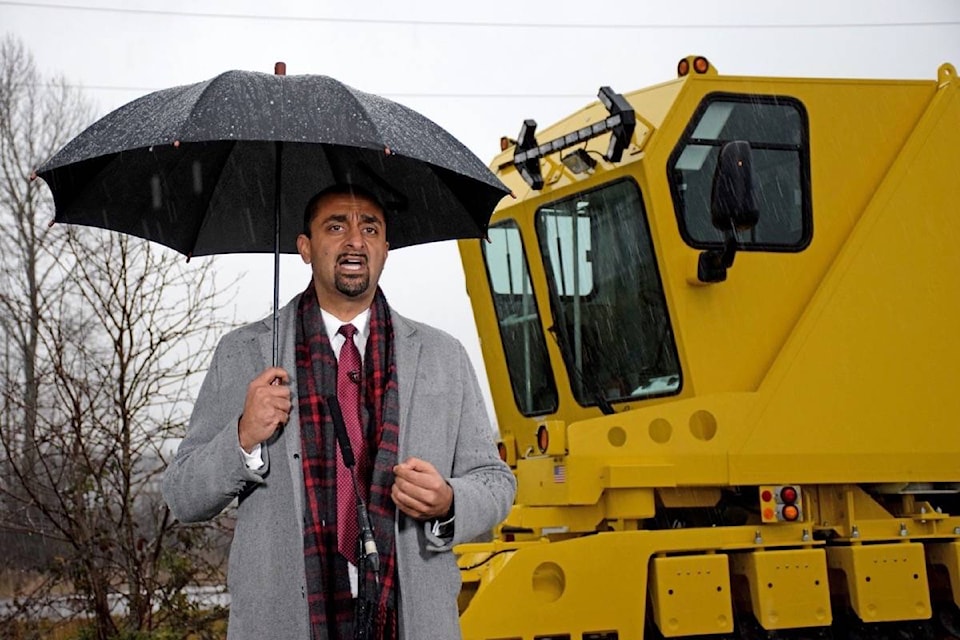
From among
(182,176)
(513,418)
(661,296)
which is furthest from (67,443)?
(182,176)

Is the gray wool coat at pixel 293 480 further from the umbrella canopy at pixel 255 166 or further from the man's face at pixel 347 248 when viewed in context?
the umbrella canopy at pixel 255 166

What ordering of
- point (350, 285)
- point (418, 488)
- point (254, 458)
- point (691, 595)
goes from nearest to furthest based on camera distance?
point (418, 488), point (254, 458), point (350, 285), point (691, 595)

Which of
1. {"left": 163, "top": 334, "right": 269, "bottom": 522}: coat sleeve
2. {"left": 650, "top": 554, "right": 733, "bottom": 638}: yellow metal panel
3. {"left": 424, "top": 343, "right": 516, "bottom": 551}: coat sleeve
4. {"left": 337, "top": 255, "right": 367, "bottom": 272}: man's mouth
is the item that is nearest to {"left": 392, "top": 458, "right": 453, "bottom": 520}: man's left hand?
{"left": 424, "top": 343, "right": 516, "bottom": 551}: coat sleeve

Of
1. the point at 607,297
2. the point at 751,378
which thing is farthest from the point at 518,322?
the point at 751,378

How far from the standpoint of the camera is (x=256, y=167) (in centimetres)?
399

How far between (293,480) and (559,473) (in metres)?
3.38

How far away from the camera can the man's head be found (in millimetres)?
3371

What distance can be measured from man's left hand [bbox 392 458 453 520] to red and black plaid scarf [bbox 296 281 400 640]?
0.35ft

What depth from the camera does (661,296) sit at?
6574 mm

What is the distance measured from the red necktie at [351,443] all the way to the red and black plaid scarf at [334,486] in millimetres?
22

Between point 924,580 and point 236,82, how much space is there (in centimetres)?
483

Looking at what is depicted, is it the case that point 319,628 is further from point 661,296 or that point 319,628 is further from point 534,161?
point 534,161

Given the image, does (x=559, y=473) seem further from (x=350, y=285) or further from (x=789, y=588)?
(x=350, y=285)

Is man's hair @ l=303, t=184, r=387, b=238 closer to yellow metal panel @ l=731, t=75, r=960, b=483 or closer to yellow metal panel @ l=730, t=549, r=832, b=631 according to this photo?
Answer: yellow metal panel @ l=731, t=75, r=960, b=483
